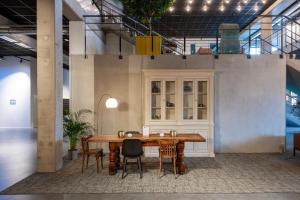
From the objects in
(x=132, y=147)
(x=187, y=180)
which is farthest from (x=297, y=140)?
(x=132, y=147)

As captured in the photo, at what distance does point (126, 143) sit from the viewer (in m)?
5.36

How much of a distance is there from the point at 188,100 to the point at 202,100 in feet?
1.20

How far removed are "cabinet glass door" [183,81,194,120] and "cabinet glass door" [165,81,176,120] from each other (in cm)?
28

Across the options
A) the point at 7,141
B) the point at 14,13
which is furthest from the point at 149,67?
the point at 7,141

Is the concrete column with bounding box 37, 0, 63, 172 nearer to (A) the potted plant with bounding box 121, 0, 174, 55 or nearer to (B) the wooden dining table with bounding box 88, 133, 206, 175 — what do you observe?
(B) the wooden dining table with bounding box 88, 133, 206, 175

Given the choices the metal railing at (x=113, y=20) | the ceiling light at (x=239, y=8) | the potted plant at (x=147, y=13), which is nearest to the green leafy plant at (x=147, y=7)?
the potted plant at (x=147, y=13)

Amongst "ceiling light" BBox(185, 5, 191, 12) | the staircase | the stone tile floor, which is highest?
"ceiling light" BBox(185, 5, 191, 12)

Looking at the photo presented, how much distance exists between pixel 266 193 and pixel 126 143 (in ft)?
8.24

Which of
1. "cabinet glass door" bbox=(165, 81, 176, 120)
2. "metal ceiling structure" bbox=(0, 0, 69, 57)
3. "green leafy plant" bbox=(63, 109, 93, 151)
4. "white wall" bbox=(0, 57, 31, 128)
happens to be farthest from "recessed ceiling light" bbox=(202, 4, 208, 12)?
"white wall" bbox=(0, 57, 31, 128)

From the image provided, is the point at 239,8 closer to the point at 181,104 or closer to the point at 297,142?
the point at 181,104

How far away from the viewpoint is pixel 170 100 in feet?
24.6

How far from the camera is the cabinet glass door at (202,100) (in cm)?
746

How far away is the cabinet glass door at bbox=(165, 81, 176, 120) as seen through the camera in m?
7.46

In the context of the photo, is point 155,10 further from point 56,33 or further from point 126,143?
point 126,143
